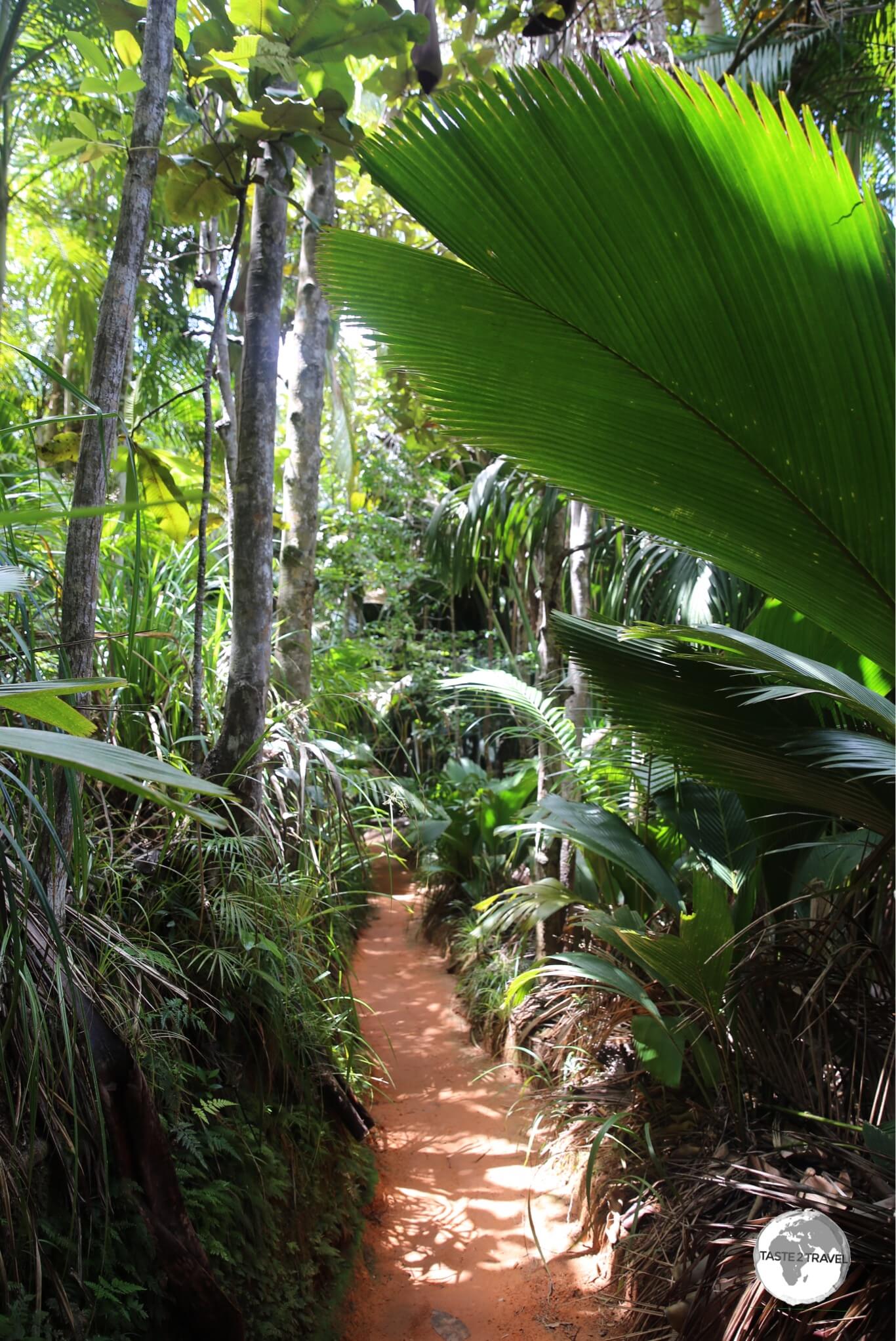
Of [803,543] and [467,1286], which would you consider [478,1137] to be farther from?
[803,543]

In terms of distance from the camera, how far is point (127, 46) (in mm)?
1957

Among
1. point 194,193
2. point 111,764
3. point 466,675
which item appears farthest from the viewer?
point 466,675

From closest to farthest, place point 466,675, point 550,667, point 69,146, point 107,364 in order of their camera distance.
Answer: point 107,364 < point 69,146 < point 466,675 < point 550,667

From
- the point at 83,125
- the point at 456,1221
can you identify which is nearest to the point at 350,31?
the point at 83,125

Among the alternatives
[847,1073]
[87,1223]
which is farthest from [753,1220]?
[87,1223]

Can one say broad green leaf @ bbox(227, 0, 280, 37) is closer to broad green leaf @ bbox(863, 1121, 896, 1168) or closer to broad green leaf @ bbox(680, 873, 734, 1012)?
broad green leaf @ bbox(680, 873, 734, 1012)

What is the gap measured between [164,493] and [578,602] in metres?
1.86

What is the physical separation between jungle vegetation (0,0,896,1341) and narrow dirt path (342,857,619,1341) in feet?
0.43

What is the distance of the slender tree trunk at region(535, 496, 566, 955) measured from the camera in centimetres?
340

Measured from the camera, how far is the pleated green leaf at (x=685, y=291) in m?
1.06

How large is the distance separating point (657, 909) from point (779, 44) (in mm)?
3909

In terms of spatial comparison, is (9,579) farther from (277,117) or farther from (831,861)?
(831,861)

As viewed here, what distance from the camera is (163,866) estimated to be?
1.92 metres

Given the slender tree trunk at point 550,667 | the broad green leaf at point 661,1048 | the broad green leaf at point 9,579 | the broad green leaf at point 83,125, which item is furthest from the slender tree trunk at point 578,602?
the broad green leaf at point 9,579
